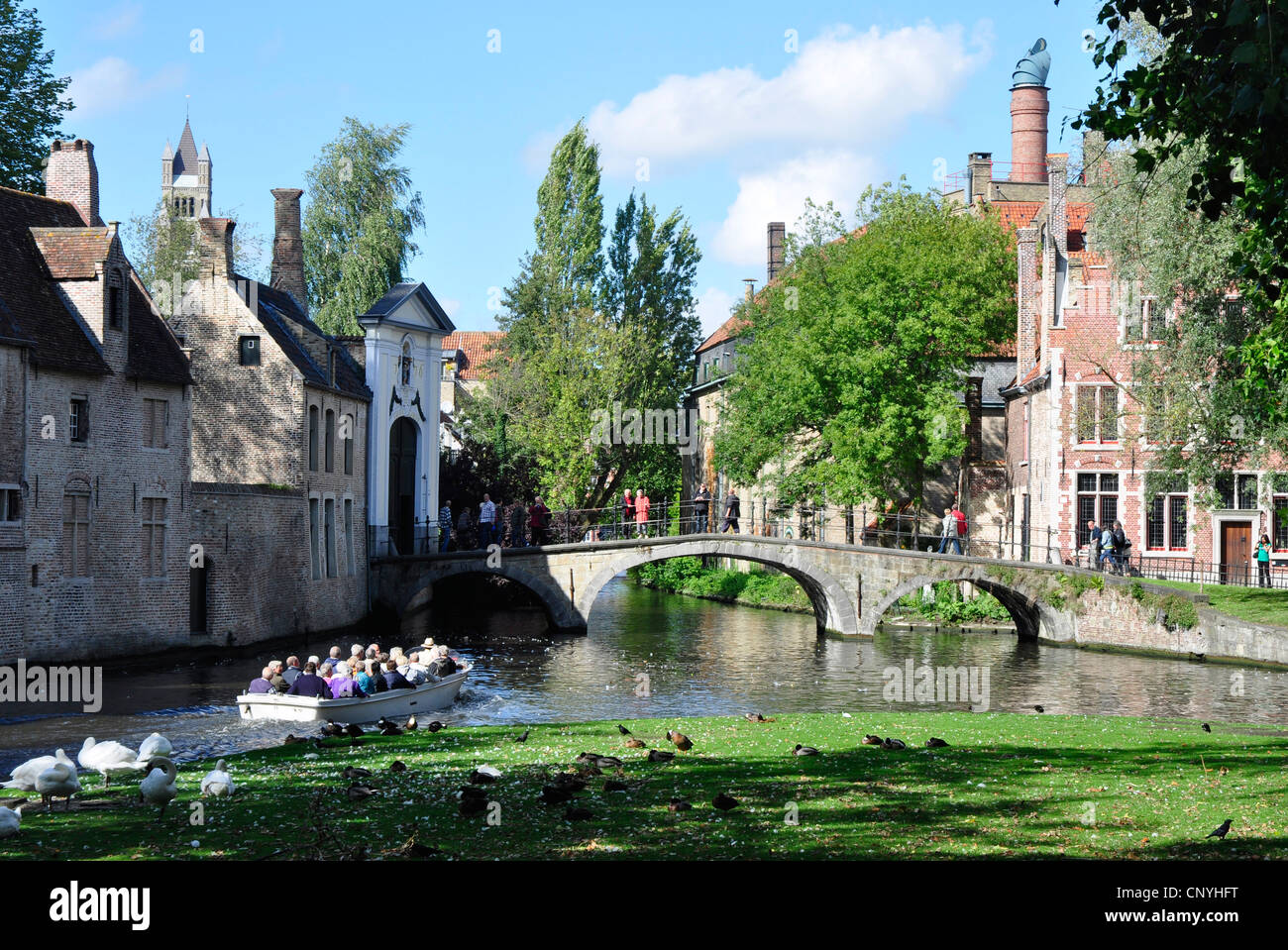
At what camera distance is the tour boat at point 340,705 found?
65.6ft

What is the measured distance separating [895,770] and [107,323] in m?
22.4

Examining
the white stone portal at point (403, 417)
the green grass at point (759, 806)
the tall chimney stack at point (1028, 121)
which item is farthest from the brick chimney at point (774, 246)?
the green grass at point (759, 806)

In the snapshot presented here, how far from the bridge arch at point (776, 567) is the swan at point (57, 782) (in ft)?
91.7

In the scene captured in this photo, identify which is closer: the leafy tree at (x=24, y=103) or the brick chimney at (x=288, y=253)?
the leafy tree at (x=24, y=103)

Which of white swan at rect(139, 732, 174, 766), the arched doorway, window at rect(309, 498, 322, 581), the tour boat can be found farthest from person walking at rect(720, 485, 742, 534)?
white swan at rect(139, 732, 174, 766)

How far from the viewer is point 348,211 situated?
53.7 meters

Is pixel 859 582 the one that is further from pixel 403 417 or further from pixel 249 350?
pixel 249 350

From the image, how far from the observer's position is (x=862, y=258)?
4084 centimetres

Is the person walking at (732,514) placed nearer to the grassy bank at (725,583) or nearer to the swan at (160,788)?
the grassy bank at (725,583)

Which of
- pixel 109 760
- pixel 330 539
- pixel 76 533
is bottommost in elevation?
pixel 109 760

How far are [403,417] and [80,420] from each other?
16581 mm

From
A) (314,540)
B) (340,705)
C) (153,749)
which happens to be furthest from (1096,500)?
(153,749)
